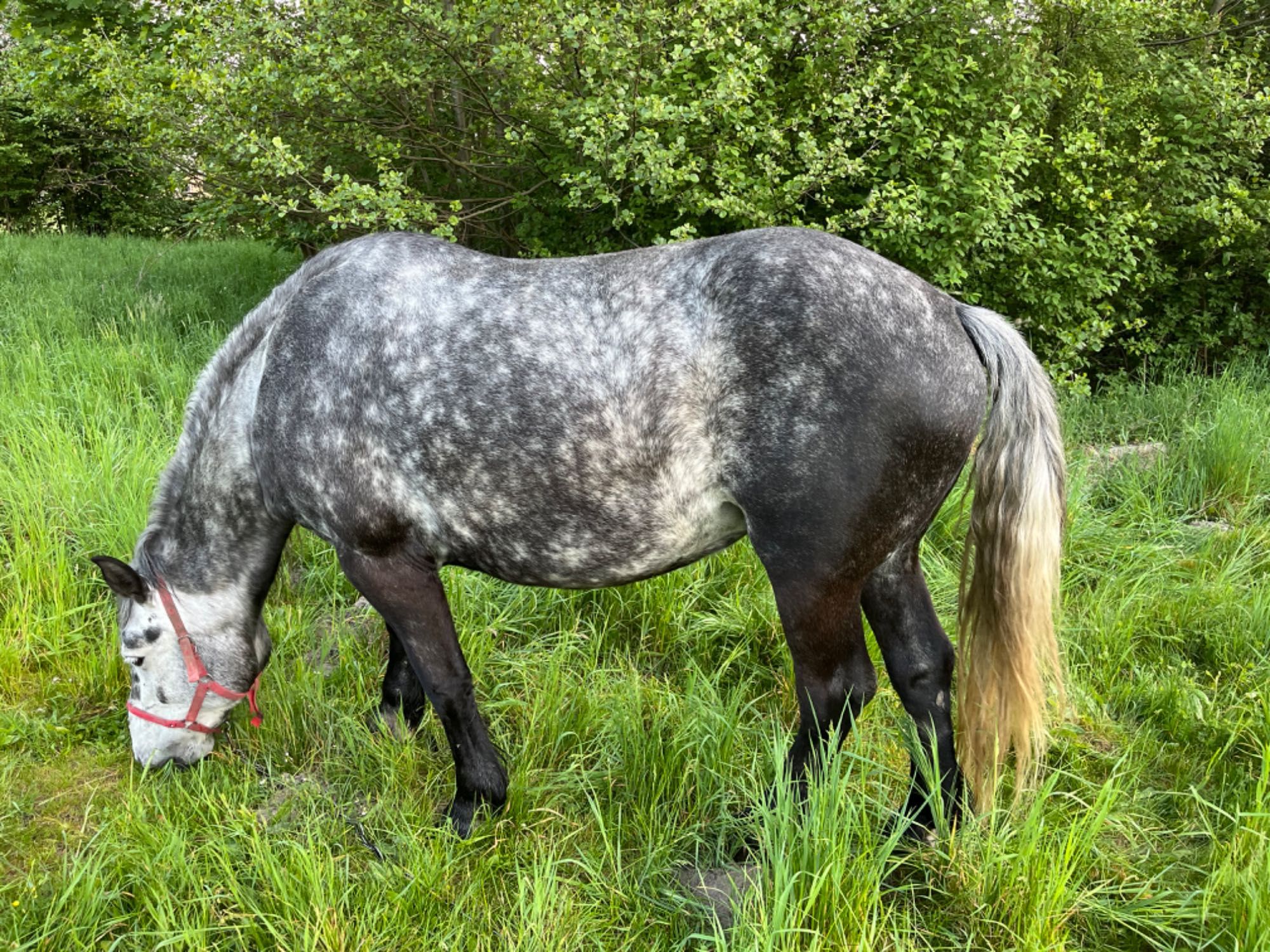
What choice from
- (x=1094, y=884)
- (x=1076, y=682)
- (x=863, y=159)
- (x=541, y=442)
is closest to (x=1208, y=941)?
(x=1094, y=884)

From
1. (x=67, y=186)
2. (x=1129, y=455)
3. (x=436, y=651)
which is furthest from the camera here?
(x=67, y=186)

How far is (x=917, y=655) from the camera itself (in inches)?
103

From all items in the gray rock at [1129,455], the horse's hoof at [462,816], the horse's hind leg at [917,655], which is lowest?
the gray rock at [1129,455]

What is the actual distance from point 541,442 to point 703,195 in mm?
3195

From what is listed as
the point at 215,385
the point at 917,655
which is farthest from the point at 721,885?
the point at 215,385

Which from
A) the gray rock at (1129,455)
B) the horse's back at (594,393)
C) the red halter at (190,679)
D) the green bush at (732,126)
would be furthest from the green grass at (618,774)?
the green bush at (732,126)

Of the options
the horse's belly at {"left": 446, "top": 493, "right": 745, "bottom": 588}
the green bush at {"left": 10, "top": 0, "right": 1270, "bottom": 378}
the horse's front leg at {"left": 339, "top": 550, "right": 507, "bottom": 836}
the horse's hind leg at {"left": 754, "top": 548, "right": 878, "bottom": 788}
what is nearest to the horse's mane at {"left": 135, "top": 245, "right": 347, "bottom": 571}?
the horse's front leg at {"left": 339, "top": 550, "right": 507, "bottom": 836}

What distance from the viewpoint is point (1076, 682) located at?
322 cm

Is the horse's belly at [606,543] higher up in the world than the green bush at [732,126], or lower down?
lower down

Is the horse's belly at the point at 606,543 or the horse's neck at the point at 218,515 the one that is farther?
the horse's neck at the point at 218,515

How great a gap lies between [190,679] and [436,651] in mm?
913

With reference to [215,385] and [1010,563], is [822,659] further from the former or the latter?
[215,385]

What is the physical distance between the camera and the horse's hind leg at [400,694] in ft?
10.4

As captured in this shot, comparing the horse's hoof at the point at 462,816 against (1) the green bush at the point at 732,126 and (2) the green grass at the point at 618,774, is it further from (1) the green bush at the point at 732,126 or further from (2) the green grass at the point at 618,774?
(1) the green bush at the point at 732,126
